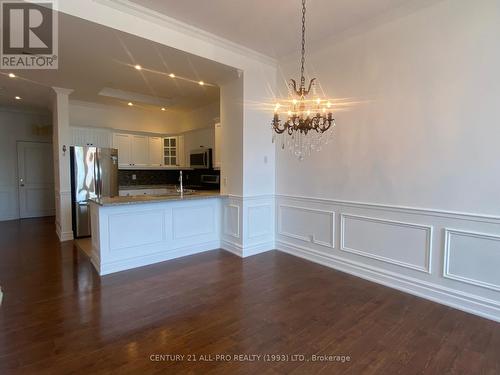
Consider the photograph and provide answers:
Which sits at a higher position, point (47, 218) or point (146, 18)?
point (146, 18)

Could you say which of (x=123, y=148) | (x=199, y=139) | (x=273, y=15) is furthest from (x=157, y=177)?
(x=273, y=15)

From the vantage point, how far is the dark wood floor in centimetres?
202

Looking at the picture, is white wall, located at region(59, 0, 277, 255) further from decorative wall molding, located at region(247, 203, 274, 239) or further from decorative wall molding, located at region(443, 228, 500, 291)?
decorative wall molding, located at region(443, 228, 500, 291)

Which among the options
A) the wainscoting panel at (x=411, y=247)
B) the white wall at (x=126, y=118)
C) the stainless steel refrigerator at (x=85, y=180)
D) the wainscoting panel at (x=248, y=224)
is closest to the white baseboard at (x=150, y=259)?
the wainscoting panel at (x=248, y=224)

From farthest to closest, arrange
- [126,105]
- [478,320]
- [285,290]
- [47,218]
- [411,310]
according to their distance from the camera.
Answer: [47,218], [126,105], [285,290], [411,310], [478,320]

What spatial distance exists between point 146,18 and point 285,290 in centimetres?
343

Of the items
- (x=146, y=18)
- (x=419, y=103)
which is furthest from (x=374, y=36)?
(x=146, y=18)

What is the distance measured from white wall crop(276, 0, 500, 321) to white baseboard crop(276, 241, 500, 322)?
0.03 feet

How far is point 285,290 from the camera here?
126 inches

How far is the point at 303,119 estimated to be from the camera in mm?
2588

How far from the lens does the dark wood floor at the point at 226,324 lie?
6.61ft

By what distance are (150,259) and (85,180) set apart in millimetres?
2528

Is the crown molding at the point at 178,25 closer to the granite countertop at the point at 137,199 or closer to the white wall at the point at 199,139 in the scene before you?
the granite countertop at the point at 137,199

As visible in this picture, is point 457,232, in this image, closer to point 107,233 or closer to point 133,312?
point 133,312
